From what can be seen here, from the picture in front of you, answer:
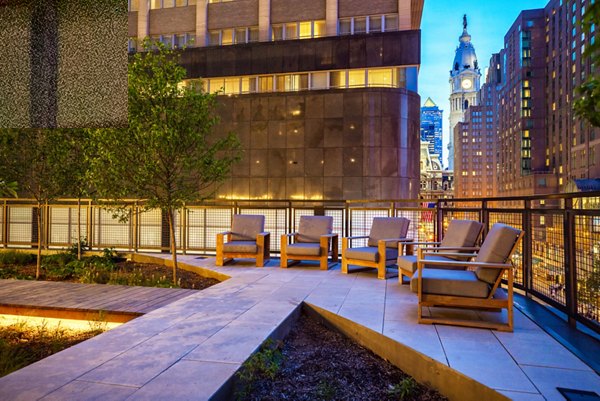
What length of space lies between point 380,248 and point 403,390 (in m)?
4.14

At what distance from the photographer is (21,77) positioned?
4.23 feet

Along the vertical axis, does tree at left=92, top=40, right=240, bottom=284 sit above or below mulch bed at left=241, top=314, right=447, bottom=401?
above

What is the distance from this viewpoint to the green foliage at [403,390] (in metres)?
2.99

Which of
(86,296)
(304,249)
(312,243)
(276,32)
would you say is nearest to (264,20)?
(276,32)

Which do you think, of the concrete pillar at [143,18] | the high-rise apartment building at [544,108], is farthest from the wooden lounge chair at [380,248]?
the high-rise apartment building at [544,108]

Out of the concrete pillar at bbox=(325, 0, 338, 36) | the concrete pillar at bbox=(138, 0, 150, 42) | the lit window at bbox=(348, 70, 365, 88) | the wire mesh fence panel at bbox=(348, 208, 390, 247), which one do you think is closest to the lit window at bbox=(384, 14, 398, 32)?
the lit window at bbox=(348, 70, 365, 88)

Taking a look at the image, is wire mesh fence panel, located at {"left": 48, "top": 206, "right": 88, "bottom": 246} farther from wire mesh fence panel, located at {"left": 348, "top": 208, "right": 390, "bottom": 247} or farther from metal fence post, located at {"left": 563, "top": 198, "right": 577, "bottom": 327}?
metal fence post, located at {"left": 563, "top": 198, "right": 577, "bottom": 327}

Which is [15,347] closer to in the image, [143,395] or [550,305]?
[143,395]

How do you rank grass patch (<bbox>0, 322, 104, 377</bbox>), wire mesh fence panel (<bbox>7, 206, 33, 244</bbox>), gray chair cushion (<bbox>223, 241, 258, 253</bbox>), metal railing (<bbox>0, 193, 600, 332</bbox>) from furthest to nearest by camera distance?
wire mesh fence panel (<bbox>7, 206, 33, 244</bbox>) < gray chair cushion (<bbox>223, 241, 258, 253</bbox>) < metal railing (<bbox>0, 193, 600, 332</bbox>) < grass patch (<bbox>0, 322, 104, 377</bbox>)

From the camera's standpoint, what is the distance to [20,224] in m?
10.8

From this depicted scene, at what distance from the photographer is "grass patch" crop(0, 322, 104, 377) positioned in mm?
3568

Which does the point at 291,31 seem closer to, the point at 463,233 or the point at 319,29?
the point at 319,29

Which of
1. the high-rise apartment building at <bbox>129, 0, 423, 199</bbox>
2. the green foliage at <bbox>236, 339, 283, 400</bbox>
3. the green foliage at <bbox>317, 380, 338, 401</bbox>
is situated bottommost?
the green foliage at <bbox>317, 380, 338, 401</bbox>

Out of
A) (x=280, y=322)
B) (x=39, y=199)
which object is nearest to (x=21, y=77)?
(x=280, y=322)
